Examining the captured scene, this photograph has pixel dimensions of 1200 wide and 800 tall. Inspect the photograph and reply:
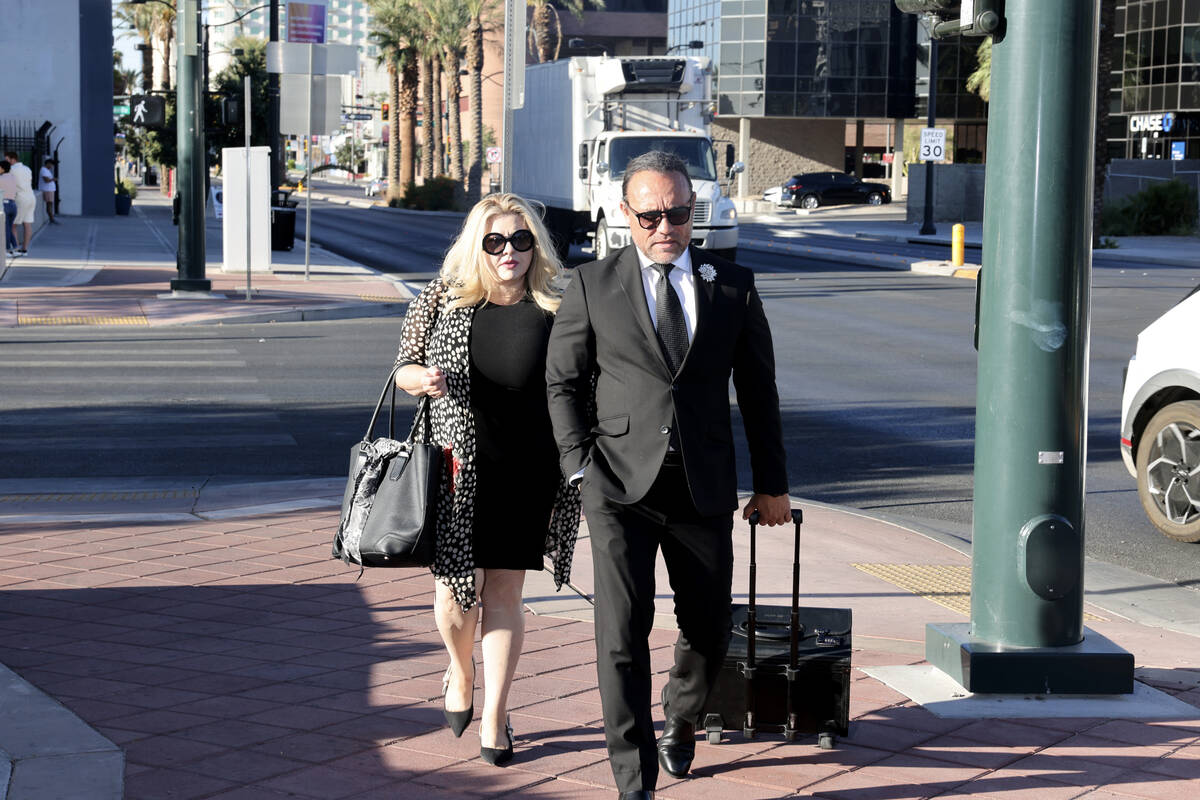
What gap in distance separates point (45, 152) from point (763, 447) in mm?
45732

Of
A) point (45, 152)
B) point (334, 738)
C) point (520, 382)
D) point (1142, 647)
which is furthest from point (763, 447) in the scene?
point (45, 152)

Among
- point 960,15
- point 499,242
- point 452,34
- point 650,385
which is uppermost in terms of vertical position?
point 452,34

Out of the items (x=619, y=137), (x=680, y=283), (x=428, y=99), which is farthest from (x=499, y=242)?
(x=428, y=99)

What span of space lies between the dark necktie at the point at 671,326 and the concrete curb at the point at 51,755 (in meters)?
→ 1.91

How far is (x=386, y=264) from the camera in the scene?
30812mm

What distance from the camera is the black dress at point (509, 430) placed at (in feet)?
14.5

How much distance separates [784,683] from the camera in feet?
15.1

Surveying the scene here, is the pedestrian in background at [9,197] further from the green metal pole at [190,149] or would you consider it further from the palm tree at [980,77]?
the palm tree at [980,77]

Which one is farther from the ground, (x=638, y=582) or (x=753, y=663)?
(x=638, y=582)

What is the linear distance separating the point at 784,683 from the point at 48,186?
38.1 m

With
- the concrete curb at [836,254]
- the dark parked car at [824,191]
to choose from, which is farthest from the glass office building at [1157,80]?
the concrete curb at [836,254]

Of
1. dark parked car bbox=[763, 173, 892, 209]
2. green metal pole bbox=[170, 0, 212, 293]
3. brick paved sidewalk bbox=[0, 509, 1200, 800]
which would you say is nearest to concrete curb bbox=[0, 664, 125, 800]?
brick paved sidewalk bbox=[0, 509, 1200, 800]

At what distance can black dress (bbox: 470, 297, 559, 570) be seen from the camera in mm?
4434

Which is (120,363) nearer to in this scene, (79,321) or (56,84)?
(79,321)
